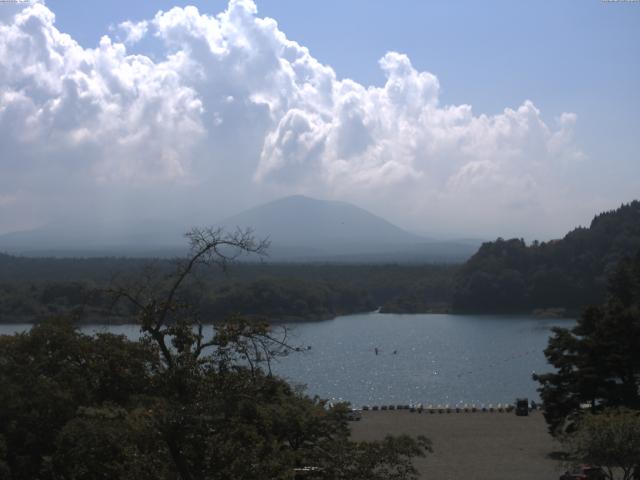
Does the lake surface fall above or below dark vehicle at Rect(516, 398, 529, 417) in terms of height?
below

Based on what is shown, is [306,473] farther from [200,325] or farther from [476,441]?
[476,441]

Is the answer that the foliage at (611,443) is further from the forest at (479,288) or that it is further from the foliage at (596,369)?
the forest at (479,288)

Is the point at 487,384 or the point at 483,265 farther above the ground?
the point at 483,265

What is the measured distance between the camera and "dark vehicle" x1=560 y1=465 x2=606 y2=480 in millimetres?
11681

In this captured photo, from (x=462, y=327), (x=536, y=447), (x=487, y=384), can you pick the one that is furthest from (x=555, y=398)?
(x=462, y=327)

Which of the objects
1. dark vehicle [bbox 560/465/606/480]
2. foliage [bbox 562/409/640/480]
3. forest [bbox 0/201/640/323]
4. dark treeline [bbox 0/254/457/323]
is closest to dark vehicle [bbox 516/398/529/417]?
dark vehicle [bbox 560/465/606/480]

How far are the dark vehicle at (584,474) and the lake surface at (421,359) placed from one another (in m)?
6.98

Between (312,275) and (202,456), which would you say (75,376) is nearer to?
(202,456)

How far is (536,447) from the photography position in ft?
53.3

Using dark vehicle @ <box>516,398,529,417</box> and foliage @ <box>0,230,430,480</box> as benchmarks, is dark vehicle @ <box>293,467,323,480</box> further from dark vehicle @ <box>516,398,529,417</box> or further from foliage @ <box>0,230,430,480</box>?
dark vehicle @ <box>516,398,529,417</box>

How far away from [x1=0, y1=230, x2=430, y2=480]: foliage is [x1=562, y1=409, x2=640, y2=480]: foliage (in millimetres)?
3458

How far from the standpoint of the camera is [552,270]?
2426 inches

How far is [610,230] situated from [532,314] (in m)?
9.56

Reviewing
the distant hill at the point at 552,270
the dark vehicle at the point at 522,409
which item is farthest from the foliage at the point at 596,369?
the distant hill at the point at 552,270
